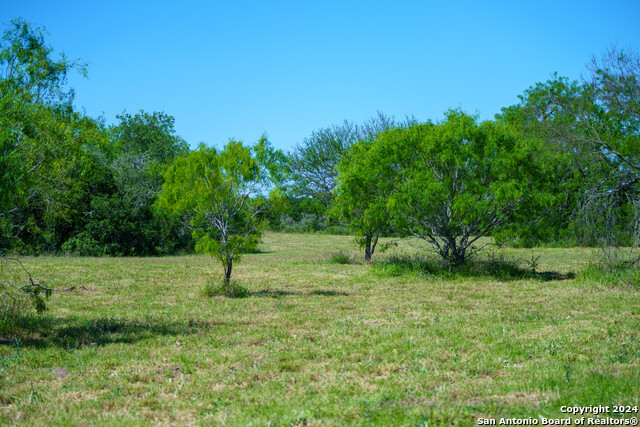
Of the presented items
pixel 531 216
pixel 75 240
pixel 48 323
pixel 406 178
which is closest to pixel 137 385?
pixel 48 323

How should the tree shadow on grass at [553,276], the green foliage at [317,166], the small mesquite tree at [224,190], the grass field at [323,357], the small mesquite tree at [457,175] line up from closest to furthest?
the grass field at [323,357] → the small mesquite tree at [224,190] → the small mesquite tree at [457,175] → the tree shadow on grass at [553,276] → the green foliage at [317,166]

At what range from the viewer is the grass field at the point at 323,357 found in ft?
17.9

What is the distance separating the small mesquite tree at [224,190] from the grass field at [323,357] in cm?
162

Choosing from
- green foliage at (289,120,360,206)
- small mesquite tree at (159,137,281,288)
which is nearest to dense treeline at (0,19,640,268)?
small mesquite tree at (159,137,281,288)

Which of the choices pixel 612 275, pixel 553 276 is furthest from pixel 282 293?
pixel 553 276

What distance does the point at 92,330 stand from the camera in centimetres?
941

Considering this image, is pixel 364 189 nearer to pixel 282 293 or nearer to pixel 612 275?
pixel 282 293

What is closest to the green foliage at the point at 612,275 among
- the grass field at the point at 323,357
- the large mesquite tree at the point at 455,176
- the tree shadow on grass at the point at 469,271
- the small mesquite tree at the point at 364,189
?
the grass field at the point at 323,357

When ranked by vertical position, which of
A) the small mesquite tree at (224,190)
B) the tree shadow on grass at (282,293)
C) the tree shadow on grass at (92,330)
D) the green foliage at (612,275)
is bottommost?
the tree shadow on grass at (92,330)

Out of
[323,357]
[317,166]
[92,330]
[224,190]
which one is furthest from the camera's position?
[317,166]

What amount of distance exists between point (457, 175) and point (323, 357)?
1110cm

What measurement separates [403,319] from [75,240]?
2275cm

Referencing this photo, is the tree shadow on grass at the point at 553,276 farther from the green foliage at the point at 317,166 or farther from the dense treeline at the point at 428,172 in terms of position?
the green foliage at the point at 317,166

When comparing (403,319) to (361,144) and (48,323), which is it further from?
(361,144)
